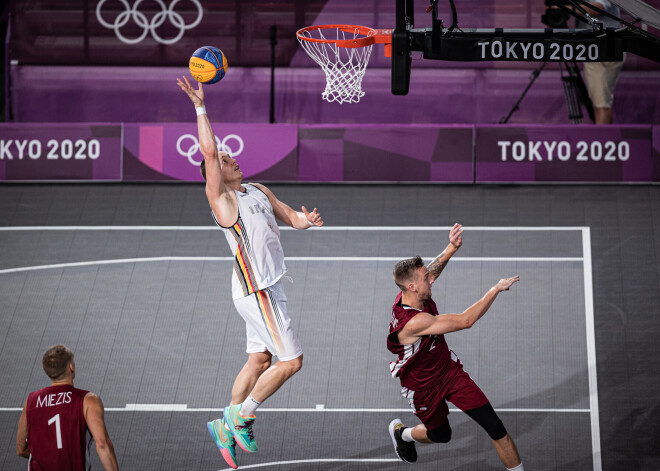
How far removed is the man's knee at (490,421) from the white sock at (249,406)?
1838mm

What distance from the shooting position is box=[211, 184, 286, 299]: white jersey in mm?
8562

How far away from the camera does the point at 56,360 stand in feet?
23.1

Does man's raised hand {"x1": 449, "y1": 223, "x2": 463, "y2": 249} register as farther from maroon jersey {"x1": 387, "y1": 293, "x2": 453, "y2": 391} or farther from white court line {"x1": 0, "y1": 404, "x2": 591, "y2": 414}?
white court line {"x1": 0, "y1": 404, "x2": 591, "y2": 414}

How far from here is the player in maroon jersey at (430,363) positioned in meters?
8.25

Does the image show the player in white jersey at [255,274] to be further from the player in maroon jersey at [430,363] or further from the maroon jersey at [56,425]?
the maroon jersey at [56,425]

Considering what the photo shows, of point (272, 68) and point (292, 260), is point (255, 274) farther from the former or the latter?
point (272, 68)

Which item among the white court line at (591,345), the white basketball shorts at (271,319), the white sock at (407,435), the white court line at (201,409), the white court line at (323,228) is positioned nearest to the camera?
the white basketball shorts at (271,319)

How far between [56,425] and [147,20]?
10.8 meters

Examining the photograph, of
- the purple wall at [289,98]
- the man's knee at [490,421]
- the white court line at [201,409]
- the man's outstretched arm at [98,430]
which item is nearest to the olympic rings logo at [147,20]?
the purple wall at [289,98]

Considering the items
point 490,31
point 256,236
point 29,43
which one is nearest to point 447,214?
point 490,31

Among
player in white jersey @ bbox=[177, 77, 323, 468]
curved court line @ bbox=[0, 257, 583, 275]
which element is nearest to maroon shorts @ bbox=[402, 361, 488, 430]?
player in white jersey @ bbox=[177, 77, 323, 468]

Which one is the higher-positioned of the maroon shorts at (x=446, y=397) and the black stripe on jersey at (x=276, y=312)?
the black stripe on jersey at (x=276, y=312)

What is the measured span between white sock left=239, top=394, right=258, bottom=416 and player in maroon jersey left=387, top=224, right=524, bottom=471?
1.22 m

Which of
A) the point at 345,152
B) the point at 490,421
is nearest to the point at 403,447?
the point at 490,421
